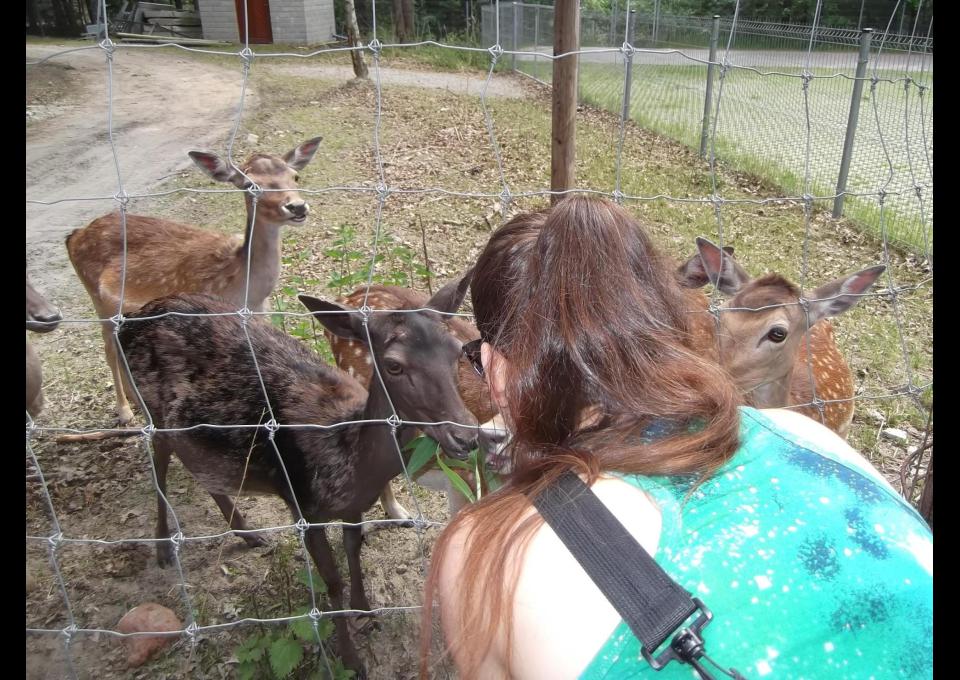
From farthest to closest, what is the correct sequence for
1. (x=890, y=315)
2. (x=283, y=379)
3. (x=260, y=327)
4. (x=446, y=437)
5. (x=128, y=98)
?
(x=128, y=98), (x=890, y=315), (x=260, y=327), (x=283, y=379), (x=446, y=437)

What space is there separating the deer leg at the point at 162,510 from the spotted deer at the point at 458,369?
3.40 ft

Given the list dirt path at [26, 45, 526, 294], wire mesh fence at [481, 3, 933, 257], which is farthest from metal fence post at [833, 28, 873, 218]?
dirt path at [26, 45, 526, 294]

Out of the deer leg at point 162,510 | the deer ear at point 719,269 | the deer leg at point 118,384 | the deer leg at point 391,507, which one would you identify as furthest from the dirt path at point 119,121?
the deer ear at point 719,269

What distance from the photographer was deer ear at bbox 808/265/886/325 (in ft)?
10.0

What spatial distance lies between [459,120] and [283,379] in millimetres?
9395

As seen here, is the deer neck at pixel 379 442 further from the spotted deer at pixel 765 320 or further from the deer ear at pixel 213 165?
the deer ear at pixel 213 165

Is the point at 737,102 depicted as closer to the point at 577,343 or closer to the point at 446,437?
the point at 446,437

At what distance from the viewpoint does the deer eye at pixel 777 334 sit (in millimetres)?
3205

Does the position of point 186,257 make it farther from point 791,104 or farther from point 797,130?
point 791,104

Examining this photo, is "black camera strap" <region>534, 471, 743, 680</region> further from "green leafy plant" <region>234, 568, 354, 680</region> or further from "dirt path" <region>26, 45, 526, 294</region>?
"dirt path" <region>26, 45, 526, 294</region>

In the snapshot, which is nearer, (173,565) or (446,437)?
(446,437)

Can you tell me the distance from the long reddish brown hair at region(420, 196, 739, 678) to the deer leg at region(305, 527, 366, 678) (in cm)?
158

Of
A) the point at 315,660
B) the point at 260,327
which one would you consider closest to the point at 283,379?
the point at 260,327
